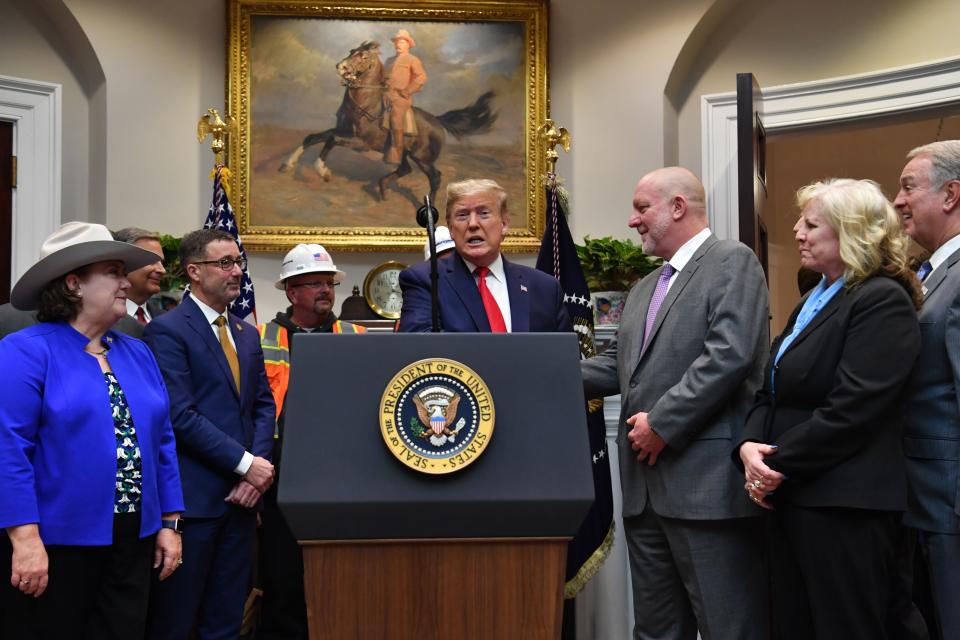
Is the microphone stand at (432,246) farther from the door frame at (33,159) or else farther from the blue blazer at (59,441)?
the door frame at (33,159)

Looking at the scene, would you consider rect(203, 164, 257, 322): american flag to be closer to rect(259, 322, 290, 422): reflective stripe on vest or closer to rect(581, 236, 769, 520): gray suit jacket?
rect(259, 322, 290, 422): reflective stripe on vest

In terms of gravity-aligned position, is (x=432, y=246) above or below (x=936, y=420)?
above

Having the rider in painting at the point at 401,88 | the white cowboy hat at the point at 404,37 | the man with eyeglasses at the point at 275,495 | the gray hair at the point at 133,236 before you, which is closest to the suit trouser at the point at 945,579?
the man with eyeglasses at the point at 275,495

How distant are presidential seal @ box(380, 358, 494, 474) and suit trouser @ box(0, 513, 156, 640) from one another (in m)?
1.08

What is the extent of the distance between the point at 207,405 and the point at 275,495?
1.01 meters

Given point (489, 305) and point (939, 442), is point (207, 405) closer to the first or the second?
point (489, 305)

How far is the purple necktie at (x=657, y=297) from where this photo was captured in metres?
3.07

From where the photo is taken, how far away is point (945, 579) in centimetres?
262

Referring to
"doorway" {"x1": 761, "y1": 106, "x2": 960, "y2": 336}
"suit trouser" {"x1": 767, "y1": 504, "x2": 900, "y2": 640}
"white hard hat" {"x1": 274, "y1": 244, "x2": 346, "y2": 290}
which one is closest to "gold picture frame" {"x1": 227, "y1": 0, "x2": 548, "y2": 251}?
"white hard hat" {"x1": 274, "y1": 244, "x2": 346, "y2": 290}

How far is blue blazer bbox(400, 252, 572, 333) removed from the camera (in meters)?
3.10

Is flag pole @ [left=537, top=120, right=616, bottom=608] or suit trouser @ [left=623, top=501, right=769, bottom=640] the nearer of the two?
suit trouser @ [left=623, top=501, right=769, bottom=640]

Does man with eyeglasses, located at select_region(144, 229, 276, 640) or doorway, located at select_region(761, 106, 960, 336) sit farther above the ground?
doorway, located at select_region(761, 106, 960, 336)

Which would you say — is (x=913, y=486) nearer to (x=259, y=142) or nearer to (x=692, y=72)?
(x=692, y=72)

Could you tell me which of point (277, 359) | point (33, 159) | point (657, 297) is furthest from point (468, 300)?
point (33, 159)
